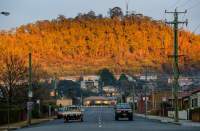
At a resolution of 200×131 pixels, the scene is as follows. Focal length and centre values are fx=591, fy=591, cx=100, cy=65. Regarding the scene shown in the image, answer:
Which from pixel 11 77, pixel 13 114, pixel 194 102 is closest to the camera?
pixel 13 114

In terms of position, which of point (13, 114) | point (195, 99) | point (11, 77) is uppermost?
point (11, 77)

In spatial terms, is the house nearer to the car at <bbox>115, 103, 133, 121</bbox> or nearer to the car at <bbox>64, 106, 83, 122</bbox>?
the car at <bbox>115, 103, 133, 121</bbox>

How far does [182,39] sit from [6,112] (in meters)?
83.4

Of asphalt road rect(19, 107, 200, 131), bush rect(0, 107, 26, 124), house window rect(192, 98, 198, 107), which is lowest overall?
asphalt road rect(19, 107, 200, 131)

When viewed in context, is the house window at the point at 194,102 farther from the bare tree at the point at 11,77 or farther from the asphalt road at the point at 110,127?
the bare tree at the point at 11,77

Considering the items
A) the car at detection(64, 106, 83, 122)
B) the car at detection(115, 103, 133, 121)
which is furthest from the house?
the car at detection(64, 106, 83, 122)

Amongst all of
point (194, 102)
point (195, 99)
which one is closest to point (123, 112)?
point (195, 99)

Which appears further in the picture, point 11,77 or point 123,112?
point 11,77

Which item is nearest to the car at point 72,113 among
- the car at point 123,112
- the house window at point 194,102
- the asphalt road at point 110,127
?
the car at point 123,112

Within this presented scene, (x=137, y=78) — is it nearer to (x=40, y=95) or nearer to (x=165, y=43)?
(x=165, y=43)

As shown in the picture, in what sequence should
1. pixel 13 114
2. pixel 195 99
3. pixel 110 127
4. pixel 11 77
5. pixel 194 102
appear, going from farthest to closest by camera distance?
pixel 11 77
pixel 194 102
pixel 195 99
pixel 13 114
pixel 110 127

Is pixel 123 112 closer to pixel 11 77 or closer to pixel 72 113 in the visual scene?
pixel 72 113

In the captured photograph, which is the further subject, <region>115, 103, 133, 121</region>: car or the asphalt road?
<region>115, 103, 133, 121</region>: car

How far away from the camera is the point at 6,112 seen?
56906mm
